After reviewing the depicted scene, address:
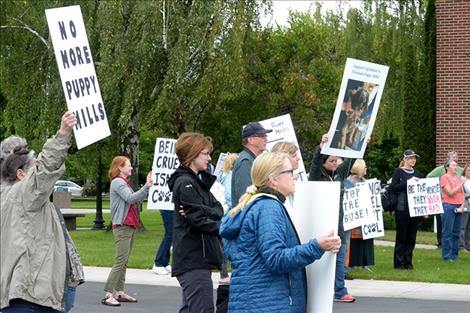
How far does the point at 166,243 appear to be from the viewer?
15.7m

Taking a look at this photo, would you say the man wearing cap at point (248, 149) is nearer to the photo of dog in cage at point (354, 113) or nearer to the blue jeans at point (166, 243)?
the photo of dog in cage at point (354, 113)

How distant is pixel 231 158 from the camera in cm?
1431

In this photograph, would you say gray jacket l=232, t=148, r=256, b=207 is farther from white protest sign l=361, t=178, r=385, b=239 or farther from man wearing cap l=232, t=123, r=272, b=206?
white protest sign l=361, t=178, r=385, b=239

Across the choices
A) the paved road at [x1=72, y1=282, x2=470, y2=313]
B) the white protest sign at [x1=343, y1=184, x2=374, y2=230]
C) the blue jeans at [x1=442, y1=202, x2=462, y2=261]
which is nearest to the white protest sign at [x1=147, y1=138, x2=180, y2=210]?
the paved road at [x1=72, y1=282, x2=470, y2=313]

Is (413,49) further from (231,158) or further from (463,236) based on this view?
(231,158)

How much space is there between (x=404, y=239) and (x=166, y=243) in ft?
12.6

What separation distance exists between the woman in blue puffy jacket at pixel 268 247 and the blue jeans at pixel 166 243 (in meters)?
9.65

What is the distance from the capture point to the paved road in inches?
480

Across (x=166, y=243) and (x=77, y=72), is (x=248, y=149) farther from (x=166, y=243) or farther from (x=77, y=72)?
(x=166, y=243)

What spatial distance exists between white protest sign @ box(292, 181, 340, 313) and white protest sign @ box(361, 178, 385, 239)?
981 cm

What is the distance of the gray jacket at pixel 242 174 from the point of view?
911cm

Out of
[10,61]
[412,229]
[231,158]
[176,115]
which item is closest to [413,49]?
[176,115]

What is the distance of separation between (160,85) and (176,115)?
4294 millimetres

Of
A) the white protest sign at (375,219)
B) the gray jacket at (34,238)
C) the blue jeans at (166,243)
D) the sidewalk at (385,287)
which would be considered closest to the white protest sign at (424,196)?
the white protest sign at (375,219)
